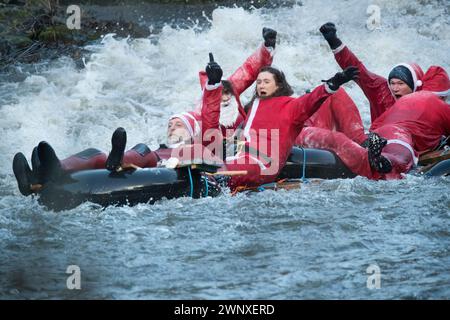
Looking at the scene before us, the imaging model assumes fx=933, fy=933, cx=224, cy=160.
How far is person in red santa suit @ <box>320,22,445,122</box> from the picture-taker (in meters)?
9.09

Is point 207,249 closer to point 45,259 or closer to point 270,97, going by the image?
point 45,259

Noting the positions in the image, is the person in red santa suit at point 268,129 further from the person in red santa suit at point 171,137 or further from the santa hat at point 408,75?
the santa hat at point 408,75

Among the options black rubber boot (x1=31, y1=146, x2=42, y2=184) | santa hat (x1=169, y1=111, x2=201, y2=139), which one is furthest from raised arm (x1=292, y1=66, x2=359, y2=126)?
black rubber boot (x1=31, y1=146, x2=42, y2=184)

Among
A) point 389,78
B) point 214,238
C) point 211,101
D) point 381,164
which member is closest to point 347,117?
point 389,78

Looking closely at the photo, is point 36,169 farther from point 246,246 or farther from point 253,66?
point 253,66

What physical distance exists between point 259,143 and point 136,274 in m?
2.05

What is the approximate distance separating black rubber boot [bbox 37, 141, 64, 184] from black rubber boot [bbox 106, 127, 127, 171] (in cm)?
38

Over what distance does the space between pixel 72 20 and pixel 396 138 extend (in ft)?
23.0

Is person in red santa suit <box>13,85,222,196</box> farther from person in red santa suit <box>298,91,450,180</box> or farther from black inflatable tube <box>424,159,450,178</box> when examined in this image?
black inflatable tube <box>424,159,450,178</box>

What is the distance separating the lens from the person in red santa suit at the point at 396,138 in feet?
26.6

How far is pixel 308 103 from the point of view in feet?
25.1

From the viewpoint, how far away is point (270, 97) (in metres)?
8.07

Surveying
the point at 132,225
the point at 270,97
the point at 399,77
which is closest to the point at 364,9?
the point at 399,77

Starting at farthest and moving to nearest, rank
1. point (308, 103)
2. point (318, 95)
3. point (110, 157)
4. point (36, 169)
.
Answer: point (308, 103), point (318, 95), point (110, 157), point (36, 169)
